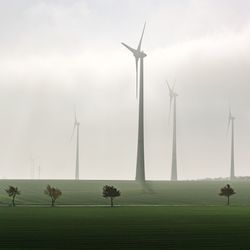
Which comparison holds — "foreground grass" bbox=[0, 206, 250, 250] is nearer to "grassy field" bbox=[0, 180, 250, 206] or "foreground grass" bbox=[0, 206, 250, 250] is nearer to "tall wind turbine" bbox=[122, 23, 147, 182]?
"grassy field" bbox=[0, 180, 250, 206]

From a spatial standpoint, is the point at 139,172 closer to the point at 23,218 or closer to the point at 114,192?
the point at 114,192

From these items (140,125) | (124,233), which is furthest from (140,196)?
(124,233)

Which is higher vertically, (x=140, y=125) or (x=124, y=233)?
(x=140, y=125)

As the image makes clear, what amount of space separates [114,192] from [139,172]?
45402 millimetres

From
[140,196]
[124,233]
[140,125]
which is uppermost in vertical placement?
[140,125]

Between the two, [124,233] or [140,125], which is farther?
[140,125]

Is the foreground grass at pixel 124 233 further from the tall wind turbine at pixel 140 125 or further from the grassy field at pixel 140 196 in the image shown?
the tall wind turbine at pixel 140 125

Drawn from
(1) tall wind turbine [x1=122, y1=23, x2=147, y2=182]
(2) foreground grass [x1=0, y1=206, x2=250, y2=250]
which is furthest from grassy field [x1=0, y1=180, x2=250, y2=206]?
(2) foreground grass [x1=0, y1=206, x2=250, y2=250]

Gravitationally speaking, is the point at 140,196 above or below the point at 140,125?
below

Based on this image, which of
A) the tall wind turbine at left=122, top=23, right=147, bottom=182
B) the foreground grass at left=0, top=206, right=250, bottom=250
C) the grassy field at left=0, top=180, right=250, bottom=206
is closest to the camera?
the foreground grass at left=0, top=206, right=250, bottom=250

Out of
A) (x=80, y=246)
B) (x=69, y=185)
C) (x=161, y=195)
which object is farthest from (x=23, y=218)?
(x=69, y=185)

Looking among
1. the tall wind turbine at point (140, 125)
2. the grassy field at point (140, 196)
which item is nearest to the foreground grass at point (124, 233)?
the grassy field at point (140, 196)

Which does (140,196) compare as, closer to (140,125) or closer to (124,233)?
(140,125)

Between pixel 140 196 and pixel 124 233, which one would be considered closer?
pixel 124 233
